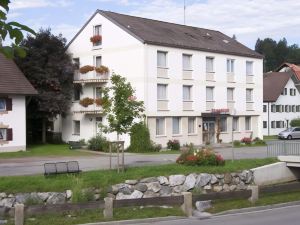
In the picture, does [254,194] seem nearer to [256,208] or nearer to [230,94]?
[256,208]

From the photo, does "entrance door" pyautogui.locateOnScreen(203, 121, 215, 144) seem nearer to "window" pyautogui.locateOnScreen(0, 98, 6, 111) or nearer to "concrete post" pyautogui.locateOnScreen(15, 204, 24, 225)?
"window" pyautogui.locateOnScreen(0, 98, 6, 111)

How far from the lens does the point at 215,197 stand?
17.3 m

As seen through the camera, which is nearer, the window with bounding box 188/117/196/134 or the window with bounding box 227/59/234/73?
the window with bounding box 188/117/196/134

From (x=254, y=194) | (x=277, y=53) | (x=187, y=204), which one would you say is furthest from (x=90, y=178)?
(x=277, y=53)

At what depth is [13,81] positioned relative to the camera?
130ft

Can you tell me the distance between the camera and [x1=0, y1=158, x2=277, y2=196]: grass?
17.5 meters

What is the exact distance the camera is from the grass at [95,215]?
48.3ft

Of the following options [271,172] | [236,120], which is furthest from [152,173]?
[236,120]

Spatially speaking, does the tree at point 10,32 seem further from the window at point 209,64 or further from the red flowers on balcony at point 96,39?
the window at point 209,64

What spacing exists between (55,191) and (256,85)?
3940 centimetres

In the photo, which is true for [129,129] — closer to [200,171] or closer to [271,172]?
[200,171]

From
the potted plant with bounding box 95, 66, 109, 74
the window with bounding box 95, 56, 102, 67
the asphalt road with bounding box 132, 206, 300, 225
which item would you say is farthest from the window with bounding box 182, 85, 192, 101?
the asphalt road with bounding box 132, 206, 300, 225

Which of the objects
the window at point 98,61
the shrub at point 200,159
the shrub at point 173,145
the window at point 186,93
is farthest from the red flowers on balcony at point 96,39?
the shrub at point 200,159

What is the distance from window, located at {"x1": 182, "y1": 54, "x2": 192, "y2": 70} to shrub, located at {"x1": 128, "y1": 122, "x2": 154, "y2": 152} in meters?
8.16
